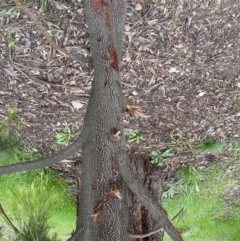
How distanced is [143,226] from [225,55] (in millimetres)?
860

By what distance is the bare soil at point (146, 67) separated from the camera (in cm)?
181

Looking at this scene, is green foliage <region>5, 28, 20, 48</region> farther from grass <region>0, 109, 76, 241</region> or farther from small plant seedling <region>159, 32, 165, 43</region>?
small plant seedling <region>159, 32, 165, 43</region>

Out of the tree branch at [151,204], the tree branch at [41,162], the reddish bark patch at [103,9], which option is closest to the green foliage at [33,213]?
the tree branch at [41,162]

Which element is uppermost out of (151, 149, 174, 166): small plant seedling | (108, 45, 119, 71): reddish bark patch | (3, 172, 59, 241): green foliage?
(108, 45, 119, 71): reddish bark patch

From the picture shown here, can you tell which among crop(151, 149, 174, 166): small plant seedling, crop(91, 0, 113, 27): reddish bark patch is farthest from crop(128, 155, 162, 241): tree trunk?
crop(91, 0, 113, 27): reddish bark patch

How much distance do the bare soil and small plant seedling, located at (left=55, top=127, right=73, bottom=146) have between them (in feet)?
0.09

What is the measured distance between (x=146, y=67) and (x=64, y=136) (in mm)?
550

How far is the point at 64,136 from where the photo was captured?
210 cm

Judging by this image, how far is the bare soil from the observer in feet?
5.93

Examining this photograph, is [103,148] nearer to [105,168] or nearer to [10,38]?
[105,168]

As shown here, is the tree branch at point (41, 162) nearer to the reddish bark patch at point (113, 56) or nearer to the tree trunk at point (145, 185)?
the reddish bark patch at point (113, 56)

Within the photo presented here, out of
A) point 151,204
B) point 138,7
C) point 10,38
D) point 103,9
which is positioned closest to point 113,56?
point 103,9

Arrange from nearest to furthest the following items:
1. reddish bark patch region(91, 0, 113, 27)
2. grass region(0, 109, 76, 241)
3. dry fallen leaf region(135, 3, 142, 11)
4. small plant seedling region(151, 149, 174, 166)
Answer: reddish bark patch region(91, 0, 113, 27)
dry fallen leaf region(135, 3, 142, 11)
grass region(0, 109, 76, 241)
small plant seedling region(151, 149, 174, 166)

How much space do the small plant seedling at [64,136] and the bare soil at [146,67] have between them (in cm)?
3
